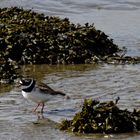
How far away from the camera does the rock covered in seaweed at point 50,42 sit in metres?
11.1

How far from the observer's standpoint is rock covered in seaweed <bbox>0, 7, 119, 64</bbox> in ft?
36.3

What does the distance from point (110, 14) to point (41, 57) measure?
5216 mm

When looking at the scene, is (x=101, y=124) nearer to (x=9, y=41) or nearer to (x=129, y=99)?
(x=129, y=99)

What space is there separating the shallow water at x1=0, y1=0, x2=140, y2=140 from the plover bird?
5.4 inches

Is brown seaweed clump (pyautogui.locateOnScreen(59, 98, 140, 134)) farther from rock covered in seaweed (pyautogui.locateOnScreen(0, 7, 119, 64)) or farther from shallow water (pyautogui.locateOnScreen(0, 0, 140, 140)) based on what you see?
rock covered in seaweed (pyautogui.locateOnScreen(0, 7, 119, 64))

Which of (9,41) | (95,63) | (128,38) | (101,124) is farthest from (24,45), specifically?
(101,124)

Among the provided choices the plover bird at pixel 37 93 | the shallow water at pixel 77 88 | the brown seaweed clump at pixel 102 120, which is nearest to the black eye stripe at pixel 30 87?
the plover bird at pixel 37 93

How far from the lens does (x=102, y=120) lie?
7293mm

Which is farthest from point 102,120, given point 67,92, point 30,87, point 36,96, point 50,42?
point 50,42

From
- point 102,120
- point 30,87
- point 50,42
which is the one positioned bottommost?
point 102,120

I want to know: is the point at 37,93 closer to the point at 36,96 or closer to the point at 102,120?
the point at 36,96

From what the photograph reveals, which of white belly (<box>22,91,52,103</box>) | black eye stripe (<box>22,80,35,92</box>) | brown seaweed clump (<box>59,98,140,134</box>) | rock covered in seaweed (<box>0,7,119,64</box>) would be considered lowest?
brown seaweed clump (<box>59,98,140,134</box>)

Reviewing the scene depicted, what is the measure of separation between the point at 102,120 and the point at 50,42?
425 centimetres

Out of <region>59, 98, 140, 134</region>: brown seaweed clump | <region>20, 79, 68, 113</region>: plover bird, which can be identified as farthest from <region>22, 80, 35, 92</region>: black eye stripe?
<region>59, 98, 140, 134</region>: brown seaweed clump
